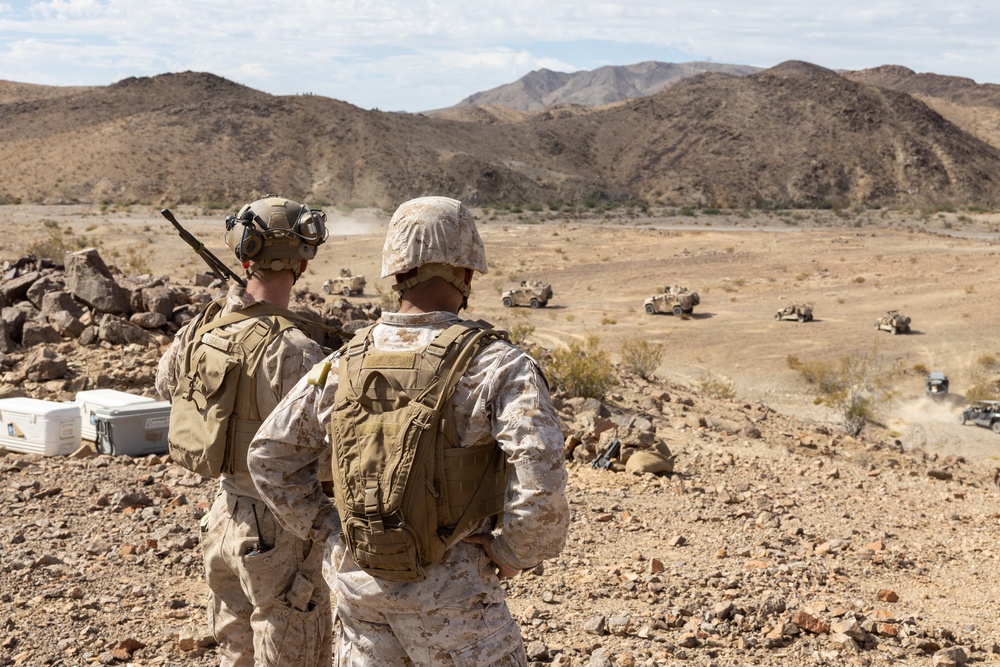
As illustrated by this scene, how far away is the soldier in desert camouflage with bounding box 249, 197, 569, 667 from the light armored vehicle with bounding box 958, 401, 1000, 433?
15.9 m

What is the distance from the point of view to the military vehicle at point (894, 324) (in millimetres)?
22672

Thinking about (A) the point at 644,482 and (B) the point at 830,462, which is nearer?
(A) the point at 644,482

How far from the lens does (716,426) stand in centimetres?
1088

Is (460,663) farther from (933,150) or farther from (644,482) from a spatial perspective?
(933,150)

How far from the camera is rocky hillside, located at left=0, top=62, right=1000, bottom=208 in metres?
62.7

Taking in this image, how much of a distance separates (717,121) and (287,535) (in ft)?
268

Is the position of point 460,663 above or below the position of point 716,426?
above

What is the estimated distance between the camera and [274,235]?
134 inches

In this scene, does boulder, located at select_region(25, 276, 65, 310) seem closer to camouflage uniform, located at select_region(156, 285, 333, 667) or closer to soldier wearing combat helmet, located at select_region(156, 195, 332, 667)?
soldier wearing combat helmet, located at select_region(156, 195, 332, 667)

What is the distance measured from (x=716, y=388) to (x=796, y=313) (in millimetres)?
9451

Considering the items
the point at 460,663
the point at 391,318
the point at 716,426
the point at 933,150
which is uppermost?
the point at 933,150

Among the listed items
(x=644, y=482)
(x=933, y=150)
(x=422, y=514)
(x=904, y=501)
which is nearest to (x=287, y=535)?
(x=422, y=514)

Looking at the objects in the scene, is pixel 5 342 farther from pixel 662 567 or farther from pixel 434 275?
pixel 434 275

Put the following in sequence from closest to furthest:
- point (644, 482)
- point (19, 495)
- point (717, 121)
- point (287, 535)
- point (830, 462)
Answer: point (287, 535) → point (19, 495) → point (644, 482) → point (830, 462) → point (717, 121)
